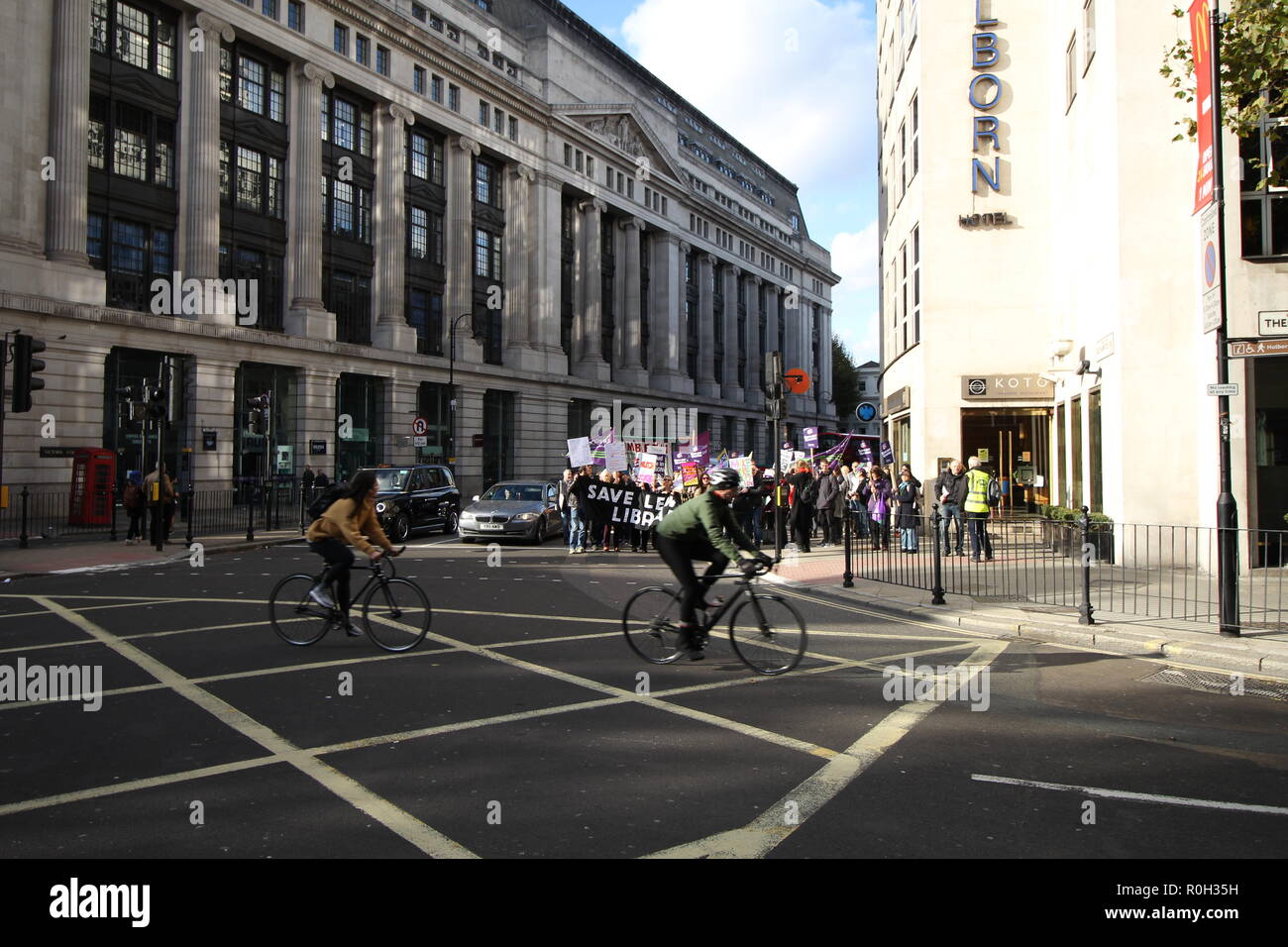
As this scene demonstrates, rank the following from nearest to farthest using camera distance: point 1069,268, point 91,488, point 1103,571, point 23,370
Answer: point 1103,571 → point 23,370 → point 1069,268 → point 91,488

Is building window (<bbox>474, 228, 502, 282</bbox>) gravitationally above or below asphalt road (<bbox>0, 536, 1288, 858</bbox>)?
above

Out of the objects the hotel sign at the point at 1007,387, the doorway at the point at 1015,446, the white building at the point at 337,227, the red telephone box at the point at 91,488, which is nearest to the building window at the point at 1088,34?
the hotel sign at the point at 1007,387

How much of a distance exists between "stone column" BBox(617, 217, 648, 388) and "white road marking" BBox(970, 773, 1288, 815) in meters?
60.1

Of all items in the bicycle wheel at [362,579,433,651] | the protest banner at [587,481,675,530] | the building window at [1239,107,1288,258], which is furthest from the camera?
the protest banner at [587,481,675,530]

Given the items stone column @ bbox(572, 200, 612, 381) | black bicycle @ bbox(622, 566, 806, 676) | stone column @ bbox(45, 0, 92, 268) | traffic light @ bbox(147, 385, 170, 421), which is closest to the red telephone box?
traffic light @ bbox(147, 385, 170, 421)

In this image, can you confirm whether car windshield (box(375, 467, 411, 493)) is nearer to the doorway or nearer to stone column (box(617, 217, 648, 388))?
the doorway

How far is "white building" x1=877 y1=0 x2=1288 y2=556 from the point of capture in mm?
14570

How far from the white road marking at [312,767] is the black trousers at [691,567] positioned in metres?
3.52

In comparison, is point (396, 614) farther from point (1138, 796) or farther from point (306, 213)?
point (306, 213)

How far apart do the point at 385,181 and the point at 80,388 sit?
1887 centimetres

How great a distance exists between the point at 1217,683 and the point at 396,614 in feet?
24.4

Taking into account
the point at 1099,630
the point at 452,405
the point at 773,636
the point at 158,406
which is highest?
the point at 452,405

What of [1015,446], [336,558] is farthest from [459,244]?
[336,558]

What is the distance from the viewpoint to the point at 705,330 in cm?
7762
